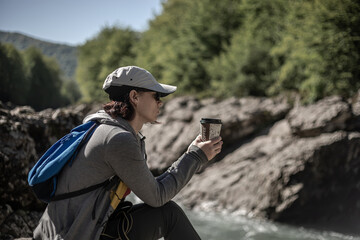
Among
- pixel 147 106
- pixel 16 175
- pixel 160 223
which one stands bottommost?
pixel 160 223

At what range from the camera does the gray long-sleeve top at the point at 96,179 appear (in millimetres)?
1967

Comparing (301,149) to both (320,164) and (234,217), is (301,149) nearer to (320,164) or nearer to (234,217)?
(320,164)

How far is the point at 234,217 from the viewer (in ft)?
24.5

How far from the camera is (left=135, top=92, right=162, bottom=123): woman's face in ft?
7.51

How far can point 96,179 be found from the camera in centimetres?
203

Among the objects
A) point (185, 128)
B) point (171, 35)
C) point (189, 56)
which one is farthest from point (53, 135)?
point (171, 35)

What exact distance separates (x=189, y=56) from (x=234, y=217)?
1316cm

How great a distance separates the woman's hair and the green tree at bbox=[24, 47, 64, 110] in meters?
8.79

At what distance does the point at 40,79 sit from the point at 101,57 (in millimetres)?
23292

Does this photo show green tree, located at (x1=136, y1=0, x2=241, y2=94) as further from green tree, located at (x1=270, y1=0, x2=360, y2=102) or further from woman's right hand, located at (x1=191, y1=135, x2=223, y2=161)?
woman's right hand, located at (x1=191, y1=135, x2=223, y2=161)

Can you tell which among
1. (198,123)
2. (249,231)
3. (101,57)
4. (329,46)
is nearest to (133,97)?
(249,231)

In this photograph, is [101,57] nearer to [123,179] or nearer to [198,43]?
[198,43]

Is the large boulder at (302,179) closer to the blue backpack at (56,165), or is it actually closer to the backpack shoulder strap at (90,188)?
the backpack shoulder strap at (90,188)

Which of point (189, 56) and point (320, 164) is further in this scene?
point (189, 56)
